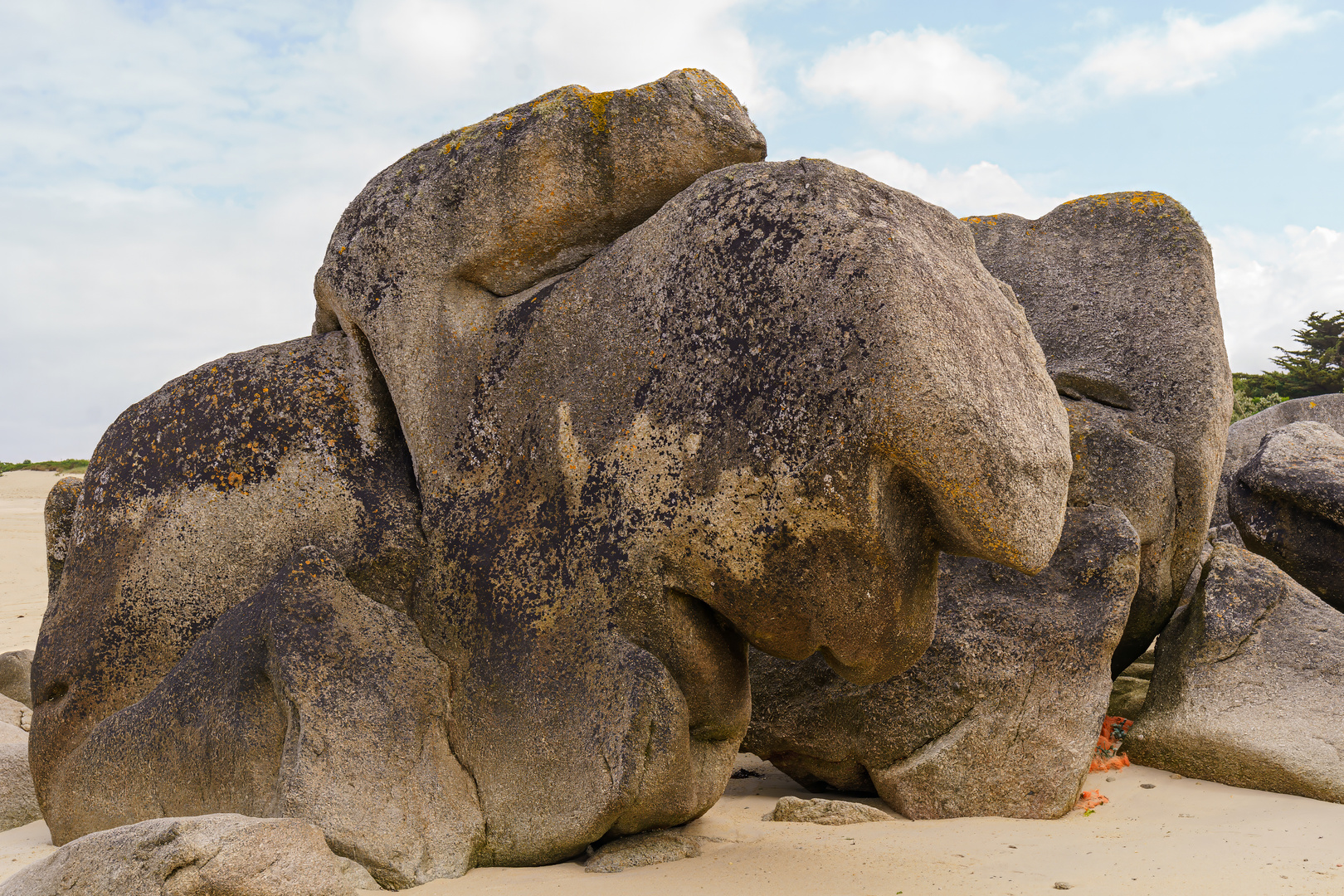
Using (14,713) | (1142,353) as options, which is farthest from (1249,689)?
(14,713)

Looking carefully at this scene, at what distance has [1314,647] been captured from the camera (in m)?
5.55

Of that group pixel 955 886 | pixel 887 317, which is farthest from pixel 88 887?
pixel 887 317

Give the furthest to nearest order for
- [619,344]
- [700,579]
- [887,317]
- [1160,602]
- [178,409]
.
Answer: [1160,602]
[178,409]
[619,344]
[700,579]
[887,317]

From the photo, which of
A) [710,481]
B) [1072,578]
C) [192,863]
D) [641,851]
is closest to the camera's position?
[192,863]

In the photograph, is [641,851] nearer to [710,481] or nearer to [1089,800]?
[710,481]

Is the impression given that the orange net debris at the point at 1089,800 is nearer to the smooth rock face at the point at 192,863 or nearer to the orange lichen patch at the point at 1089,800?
the orange lichen patch at the point at 1089,800

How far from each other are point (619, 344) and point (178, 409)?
2186 millimetres

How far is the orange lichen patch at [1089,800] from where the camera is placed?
5161mm

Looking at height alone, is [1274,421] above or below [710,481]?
above

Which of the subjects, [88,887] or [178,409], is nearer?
[88,887]

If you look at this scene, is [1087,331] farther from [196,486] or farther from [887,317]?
[196,486]

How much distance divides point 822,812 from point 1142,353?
332 cm

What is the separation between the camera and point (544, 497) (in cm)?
432

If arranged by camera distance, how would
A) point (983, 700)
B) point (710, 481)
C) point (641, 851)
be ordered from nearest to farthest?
point (710, 481), point (641, 851), point (983, 700)
